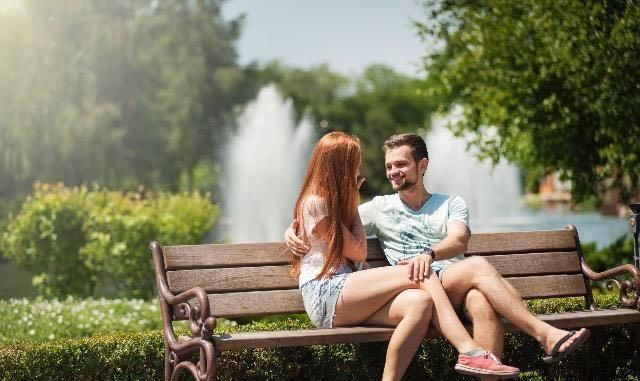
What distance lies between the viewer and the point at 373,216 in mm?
5590

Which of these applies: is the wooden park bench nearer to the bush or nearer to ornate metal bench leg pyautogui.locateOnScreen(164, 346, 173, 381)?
ornate metal bench leg pyautogui.locateOnScreen(164, 346, 173, 381)

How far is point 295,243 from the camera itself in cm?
524

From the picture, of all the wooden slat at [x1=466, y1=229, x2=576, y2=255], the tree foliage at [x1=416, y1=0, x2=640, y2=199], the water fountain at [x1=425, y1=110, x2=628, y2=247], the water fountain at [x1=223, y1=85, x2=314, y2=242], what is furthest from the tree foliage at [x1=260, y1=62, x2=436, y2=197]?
the wooden slat at [x1=466, y1=229, x2=576, y2=255]

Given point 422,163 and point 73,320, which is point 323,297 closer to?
point 422,163

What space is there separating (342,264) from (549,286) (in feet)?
5.41

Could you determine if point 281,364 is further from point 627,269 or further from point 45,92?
point 45,92

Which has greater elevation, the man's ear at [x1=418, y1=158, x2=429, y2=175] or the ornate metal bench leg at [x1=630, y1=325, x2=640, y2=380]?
the man's ear at [x1=418, y1=158, x2=429, y2=175]

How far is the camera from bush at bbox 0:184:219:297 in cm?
1187

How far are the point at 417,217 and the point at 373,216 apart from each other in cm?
26

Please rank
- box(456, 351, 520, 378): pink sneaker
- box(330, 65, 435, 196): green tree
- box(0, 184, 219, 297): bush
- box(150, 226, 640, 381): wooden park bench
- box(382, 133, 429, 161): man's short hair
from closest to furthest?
box(456, 351, 520, 378): pink sneaker < box(150, 226, 640, 381): wooden park bench < box(382, 133, 429, 161): man's short hair < box(0, 184, 219, 297): bush < box(330, 65, 435, 196): green tree

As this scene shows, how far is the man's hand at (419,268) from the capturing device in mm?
4977

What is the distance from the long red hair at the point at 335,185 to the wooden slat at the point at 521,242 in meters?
1.19

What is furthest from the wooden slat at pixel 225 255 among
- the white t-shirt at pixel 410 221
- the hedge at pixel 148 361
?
the hedge at pixel 148 361

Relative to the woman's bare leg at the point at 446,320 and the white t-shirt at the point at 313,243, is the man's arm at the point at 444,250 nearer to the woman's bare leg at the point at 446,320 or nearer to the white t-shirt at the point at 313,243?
the woman's bare leg at the point at 446,320
